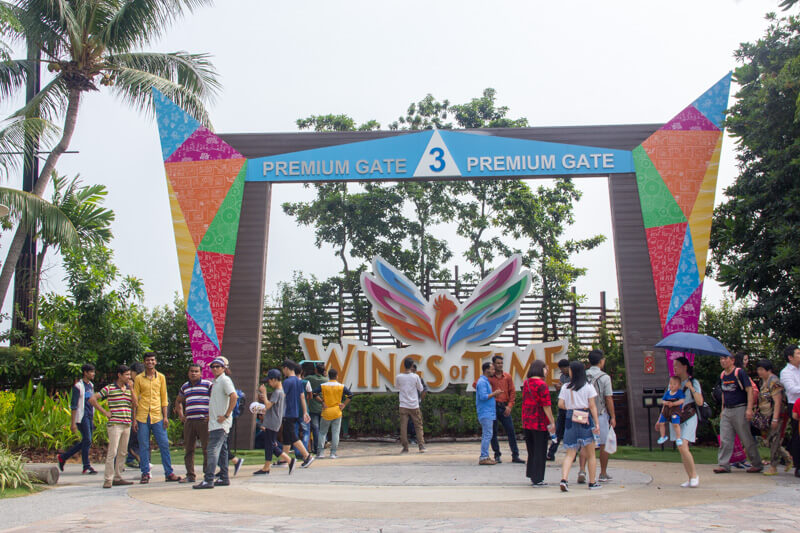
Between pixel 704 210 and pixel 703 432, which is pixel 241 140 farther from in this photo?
pixel 703 432

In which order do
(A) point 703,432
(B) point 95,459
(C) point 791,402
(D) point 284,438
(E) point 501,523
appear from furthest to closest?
(A) point 703,432
(B) point 95,459
(D) point 284,438
(C) point 791,402
(E) point 501,523

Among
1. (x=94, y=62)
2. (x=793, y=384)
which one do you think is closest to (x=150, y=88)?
(x=94, y=62)

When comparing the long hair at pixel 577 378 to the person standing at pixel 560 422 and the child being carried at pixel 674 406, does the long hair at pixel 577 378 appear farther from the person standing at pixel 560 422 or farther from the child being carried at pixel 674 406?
the person standing at pixel 560 422

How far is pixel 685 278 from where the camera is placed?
13.7 meters

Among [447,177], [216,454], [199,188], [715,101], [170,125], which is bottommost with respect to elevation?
[216,454]

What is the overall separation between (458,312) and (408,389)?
3018 mm

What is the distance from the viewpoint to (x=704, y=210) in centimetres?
1381

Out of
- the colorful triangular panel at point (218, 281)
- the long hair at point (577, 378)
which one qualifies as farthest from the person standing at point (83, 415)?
the long hair at point (577, 378)

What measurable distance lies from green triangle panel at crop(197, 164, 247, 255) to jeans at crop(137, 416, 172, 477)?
211 inches

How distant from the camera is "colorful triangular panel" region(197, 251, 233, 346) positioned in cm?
→ 1416

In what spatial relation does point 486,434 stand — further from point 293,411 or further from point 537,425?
point 293,411

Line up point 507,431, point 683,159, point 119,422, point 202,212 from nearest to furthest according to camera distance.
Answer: point 119,422 < point 507,431 < point 683,159 < point 202,212

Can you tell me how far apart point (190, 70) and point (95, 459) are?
889 centimetres

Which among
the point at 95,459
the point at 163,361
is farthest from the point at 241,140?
the point at 95,459
